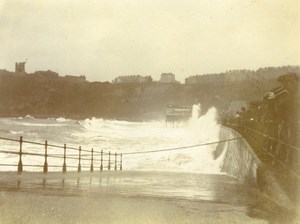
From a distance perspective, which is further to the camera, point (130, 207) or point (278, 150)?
point (278, 150)

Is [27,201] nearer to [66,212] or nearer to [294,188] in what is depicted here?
[66,212]

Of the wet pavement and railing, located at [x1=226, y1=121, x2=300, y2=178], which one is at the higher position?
railing, located at [x1=226, y1=121, x2=300, y2=178]

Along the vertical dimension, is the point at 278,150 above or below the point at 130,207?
above

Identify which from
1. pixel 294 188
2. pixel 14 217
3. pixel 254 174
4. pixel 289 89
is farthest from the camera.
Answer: pixel 289 89

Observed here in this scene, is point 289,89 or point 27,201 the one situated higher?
point 289,89

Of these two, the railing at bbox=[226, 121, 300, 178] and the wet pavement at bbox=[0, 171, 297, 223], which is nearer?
the wet pavement at bbox=[0, 171, 297, 223]

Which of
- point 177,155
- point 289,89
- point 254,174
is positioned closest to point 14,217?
point 254,174

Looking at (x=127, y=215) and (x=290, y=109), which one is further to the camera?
(x=290, y=109)

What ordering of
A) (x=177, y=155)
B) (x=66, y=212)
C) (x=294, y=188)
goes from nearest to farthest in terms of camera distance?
(x=66, y=212) < (x=294, y=188) < (x=177, y=155)

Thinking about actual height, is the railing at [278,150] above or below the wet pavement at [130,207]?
above

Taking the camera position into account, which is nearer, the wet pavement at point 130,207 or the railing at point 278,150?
the wet pavement at point 130,207

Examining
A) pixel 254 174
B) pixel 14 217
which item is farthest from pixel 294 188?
pixel 14 217
